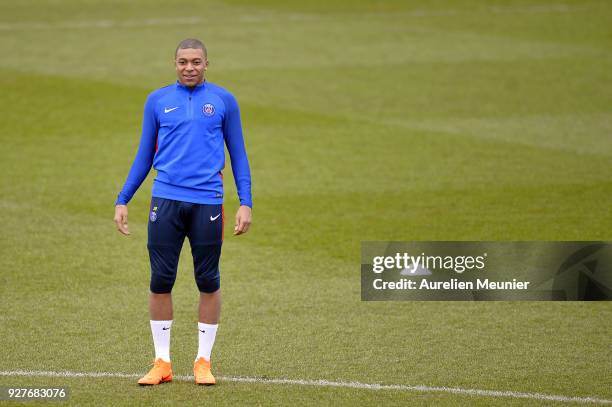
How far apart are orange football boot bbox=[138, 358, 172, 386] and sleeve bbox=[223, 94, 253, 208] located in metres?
1.22

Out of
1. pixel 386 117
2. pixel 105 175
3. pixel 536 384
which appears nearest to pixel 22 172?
pixel 105 175

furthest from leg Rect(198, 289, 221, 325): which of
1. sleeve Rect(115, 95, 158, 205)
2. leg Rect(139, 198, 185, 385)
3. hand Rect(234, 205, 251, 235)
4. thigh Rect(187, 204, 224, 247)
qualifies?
sleeve Rect(115, 95, 158, 205)

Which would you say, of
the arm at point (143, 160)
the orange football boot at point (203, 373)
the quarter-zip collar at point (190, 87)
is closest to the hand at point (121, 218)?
the arm at point (143, 160)

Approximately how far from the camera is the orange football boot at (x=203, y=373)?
26.3ft

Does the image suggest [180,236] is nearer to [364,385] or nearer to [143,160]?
[143,160]

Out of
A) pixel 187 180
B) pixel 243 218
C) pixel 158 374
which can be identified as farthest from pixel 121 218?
pixel 158 374

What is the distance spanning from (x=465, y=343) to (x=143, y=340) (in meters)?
2.49

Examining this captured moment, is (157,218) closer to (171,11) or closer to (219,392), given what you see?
(219,392)

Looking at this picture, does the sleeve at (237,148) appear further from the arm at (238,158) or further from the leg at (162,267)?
the leg at (162,267)

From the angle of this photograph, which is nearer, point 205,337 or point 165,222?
point 165,222

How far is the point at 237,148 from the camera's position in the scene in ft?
26.1
